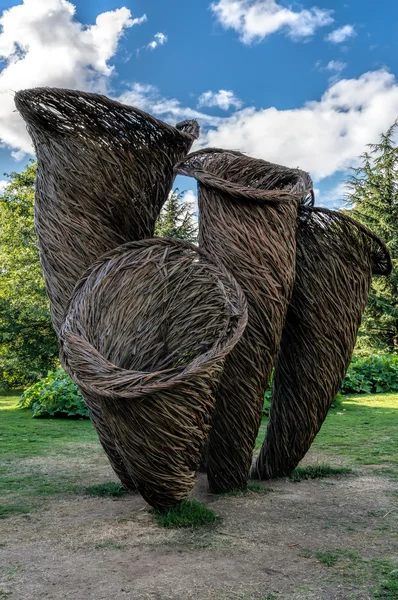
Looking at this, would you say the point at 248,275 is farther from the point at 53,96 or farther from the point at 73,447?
the point at 73,447

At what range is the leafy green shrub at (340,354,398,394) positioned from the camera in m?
13.4

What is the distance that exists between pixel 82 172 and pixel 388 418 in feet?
21.7

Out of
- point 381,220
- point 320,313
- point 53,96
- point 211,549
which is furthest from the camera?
point 381,220

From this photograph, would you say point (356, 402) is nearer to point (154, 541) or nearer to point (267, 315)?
point (267, 315)

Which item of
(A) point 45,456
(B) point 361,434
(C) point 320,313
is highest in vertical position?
(C) point 320,313

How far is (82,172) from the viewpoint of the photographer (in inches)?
177

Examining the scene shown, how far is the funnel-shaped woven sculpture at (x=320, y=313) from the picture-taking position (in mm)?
4824

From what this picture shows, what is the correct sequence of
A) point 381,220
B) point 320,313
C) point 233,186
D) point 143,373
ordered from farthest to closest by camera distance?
point 381,220
point 320,313
point 233,186
point 143,373

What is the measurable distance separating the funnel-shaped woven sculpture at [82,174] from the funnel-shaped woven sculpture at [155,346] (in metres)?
0.42

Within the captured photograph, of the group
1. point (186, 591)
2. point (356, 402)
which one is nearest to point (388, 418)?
point (356, 402)

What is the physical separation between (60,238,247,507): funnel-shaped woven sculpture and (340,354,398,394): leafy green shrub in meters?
9.51

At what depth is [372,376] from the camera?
45.7ft

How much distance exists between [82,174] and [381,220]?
21.9 meters

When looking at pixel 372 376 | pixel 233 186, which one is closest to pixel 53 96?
→ pixel 233 186
